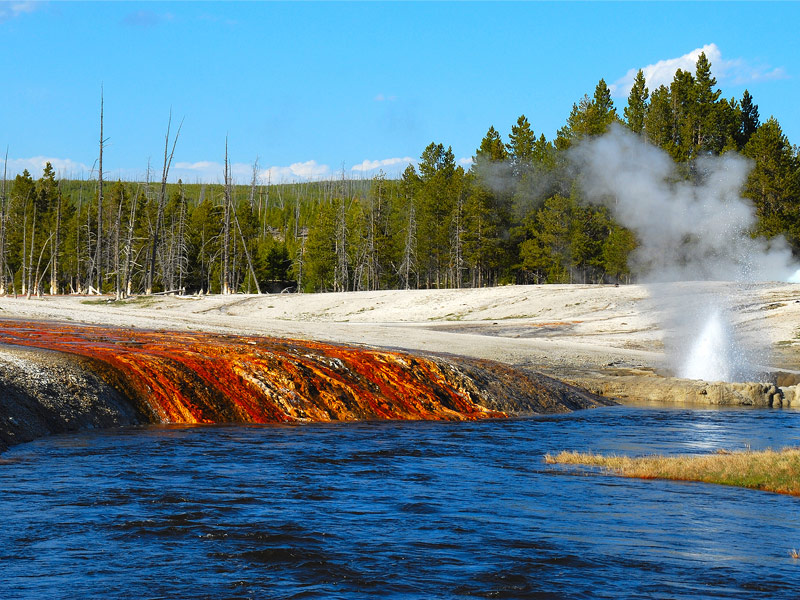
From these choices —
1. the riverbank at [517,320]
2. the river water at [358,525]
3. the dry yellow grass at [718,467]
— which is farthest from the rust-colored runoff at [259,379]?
the dry yellow grass at [718,467]

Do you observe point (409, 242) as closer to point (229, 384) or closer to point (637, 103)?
point (637, 103)

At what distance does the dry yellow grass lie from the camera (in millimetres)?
12312

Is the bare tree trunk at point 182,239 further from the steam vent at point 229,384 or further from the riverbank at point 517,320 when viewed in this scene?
the steam vent at point 229,384

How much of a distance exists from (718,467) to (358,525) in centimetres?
631

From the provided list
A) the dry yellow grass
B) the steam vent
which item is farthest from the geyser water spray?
the dry yellow grass

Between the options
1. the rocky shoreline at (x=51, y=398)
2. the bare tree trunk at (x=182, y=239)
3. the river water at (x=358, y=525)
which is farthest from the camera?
the bare tree trunk at (x=182, y=239)

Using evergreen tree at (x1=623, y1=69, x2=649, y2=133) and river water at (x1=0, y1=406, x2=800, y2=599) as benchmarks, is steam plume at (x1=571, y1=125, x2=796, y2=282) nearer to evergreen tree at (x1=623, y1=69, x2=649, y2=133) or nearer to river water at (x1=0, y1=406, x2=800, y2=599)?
evergreen tree at (x1=623, y1=69, x2=649, y2=133)

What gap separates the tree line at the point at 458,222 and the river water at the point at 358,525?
4341 cm

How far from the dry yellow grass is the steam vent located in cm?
664

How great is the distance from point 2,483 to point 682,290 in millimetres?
38653

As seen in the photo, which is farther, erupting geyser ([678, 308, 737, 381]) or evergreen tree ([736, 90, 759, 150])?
evergreen tree ([736, 90, 759, 150])

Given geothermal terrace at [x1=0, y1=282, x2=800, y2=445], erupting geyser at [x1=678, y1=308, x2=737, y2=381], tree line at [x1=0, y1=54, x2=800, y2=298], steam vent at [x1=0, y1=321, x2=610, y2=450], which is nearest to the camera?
steam vent at [x1=0, y1=321, x2=610, y2=450]

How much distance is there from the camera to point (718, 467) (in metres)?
13.1

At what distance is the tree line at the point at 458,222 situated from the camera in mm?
60562
